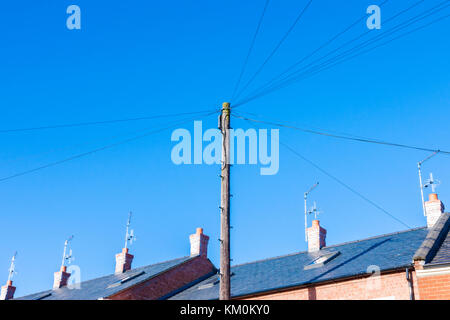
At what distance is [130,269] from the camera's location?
38250mm

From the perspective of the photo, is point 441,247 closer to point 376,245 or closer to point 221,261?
point 376,245

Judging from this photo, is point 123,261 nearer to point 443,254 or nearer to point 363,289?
point 363,289

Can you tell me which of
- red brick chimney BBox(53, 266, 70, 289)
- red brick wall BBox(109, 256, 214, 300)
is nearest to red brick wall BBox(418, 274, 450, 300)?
red brick wall BBox(109, 256, 214, 300)

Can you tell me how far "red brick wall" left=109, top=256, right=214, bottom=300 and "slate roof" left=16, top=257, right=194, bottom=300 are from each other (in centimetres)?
34

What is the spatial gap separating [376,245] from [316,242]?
16.4 feet

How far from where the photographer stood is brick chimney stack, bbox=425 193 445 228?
24.5 m

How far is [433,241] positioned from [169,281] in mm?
17220

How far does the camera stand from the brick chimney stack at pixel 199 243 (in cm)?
3481

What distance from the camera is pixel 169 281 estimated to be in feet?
104

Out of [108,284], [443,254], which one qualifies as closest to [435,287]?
[443,254]

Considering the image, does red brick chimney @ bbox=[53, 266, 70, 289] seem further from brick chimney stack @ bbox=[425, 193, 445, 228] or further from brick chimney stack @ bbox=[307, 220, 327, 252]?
brick chimney stack @ bbox=[425, 193, 445, 228]

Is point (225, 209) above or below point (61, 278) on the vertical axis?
below

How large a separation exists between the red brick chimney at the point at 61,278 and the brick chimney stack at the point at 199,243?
549 inches

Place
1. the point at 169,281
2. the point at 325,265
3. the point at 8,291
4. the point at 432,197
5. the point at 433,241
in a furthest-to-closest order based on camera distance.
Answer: the point at 8,291 → the point at 169,281 → the point at 432,197 → the point at 325,265 → the point at 433,241
